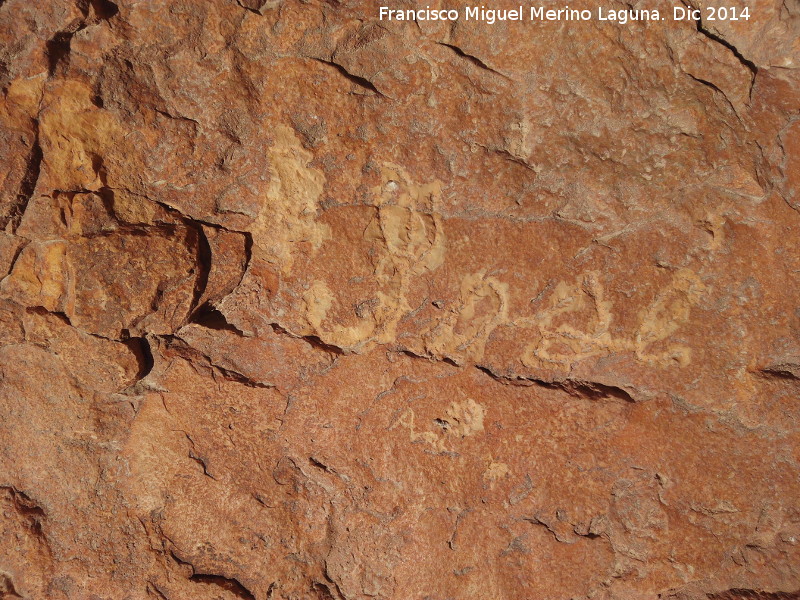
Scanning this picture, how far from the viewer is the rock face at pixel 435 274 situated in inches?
51.8

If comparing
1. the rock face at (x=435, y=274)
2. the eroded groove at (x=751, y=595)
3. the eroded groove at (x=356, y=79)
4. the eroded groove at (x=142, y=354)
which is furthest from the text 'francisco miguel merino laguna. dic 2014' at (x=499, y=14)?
the eroded groove at (x=751, y=595)

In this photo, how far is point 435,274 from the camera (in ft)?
4.44

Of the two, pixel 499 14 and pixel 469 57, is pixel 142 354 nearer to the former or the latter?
pixel 469 57

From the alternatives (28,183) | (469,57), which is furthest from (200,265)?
(469,57)

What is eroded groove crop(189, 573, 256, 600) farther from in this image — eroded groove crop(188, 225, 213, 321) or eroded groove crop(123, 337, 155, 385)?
eroded groove crop(188, 225, 213, 321)

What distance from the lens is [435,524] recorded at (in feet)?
4.64

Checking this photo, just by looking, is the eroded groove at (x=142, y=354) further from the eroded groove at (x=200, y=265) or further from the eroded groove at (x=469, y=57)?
the eroded groove at (x=469, y=57)

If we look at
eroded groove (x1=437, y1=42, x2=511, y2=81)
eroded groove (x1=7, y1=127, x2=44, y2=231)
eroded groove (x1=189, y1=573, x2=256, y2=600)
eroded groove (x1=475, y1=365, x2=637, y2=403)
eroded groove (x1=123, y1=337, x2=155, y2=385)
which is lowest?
eroded groove (x1=189, y1=573, x2=256, y2=600)

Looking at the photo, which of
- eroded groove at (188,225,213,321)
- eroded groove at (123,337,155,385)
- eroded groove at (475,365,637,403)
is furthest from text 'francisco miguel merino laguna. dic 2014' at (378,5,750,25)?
eroded groove at (123,337,155,385)

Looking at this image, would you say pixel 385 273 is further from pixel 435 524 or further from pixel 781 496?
pixel 781 496

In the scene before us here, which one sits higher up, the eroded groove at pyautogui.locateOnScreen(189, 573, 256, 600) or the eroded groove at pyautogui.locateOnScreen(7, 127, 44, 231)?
the eroded groove at pyautogui.locateOnScreen(7, 127, 44, 231)

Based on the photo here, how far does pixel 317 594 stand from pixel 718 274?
116 cm

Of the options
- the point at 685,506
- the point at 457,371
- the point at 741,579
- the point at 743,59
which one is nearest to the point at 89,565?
the point at 457,371

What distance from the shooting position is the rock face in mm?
1316
